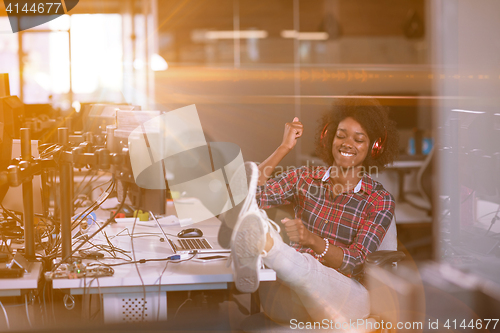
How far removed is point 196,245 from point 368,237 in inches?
26.5

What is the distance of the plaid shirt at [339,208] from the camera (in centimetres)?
174

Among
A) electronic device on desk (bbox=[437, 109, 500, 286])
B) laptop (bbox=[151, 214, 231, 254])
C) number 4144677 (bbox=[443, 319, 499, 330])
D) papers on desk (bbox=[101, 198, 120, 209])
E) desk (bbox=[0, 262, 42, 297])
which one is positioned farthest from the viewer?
papers on desk (bbox=[101, 198, 120, 209])

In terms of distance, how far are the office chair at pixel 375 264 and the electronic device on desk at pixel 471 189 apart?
786 mm

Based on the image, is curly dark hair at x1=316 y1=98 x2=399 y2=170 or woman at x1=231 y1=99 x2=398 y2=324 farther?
curly dark hair at x1=316 y1=98 x2=399 y2=170

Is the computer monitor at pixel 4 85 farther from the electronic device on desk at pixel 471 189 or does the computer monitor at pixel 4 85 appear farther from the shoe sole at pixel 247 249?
the electronic device on desk at pixel 471 189

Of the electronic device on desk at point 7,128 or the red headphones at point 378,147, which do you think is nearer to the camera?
the electronic device on desk at point 7,128

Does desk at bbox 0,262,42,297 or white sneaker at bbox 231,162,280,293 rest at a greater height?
white sneaker at bbox 231,162,280,293

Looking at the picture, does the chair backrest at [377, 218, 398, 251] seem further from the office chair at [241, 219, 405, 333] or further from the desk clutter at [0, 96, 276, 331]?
the desk clutter at [0, 96, 276, 331]

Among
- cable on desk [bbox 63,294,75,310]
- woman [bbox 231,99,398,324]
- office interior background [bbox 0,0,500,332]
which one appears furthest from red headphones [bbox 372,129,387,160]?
office interior background [bbox 0,0,500,332]

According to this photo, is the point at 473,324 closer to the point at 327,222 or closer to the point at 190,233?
the point at 327,222

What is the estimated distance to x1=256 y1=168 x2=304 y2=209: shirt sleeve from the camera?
81.0 inches

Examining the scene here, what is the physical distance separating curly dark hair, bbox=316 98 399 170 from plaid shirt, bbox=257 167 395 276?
0.17 m

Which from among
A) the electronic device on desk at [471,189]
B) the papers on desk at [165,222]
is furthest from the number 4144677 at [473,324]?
the papers on desk at [165,222]

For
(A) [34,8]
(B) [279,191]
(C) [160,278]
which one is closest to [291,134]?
(B) [279,191]
